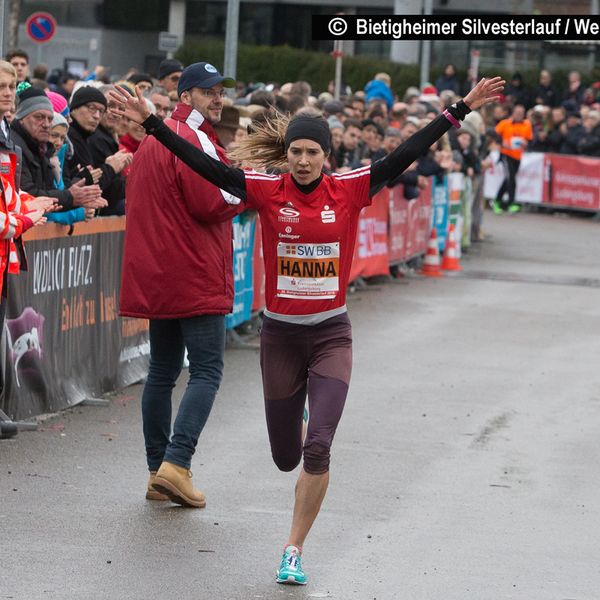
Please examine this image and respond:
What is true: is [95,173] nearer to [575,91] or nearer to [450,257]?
[450,257]

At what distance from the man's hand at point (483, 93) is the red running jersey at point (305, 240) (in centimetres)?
61

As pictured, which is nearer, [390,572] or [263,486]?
[390,572]

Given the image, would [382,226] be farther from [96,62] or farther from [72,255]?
[96,62]

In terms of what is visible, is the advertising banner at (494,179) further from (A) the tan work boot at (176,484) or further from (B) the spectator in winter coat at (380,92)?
(A) the tan work boot at (176,484)

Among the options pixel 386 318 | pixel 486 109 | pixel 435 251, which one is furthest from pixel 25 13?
pixel 386 318

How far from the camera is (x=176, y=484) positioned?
7461mm

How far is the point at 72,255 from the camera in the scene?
984cm

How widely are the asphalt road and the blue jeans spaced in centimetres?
30

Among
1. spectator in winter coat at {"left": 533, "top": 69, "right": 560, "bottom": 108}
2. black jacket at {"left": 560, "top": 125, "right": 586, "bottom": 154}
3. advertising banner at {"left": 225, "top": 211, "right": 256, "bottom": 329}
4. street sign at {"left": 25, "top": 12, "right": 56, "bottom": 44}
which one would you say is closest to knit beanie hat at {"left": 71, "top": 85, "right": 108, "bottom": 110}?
advertising banner at {"left": 225, "top": 211, "right": 256, "bottom": 329}

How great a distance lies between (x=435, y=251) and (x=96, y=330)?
1049 centimetres

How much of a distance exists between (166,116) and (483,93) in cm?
615

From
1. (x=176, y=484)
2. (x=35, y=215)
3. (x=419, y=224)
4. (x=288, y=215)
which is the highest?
(x=288, y=215)

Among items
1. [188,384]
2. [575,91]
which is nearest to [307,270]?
[188,384]

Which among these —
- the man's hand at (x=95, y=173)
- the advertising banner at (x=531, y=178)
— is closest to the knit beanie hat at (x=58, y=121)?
the man's hand at (x=95, y=173)
